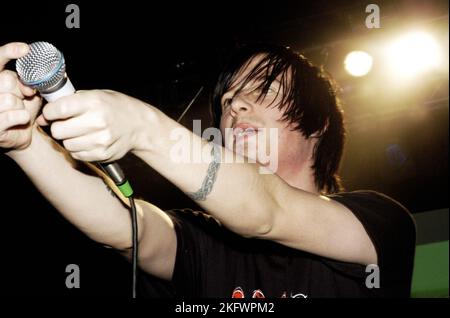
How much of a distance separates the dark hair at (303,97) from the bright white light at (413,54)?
1472 mm

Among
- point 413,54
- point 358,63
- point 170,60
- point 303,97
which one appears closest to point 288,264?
point 303,97

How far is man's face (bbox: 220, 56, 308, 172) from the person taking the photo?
1.69 meters

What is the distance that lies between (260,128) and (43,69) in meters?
1.12

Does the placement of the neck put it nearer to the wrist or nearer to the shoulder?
the shoulder

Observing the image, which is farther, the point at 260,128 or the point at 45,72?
the point at 260,128

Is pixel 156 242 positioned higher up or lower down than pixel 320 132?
lower down

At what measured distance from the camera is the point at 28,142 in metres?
1.11

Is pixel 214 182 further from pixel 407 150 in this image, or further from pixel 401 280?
pixel 407 150

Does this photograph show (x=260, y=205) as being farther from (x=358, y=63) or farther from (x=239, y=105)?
(x=358, y=63)

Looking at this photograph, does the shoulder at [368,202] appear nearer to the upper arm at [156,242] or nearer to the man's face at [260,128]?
the man's face at [260,128]

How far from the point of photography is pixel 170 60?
9.90 ft

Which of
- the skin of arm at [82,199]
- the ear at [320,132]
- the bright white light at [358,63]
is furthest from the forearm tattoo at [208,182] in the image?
the bright white light at [358,63]
